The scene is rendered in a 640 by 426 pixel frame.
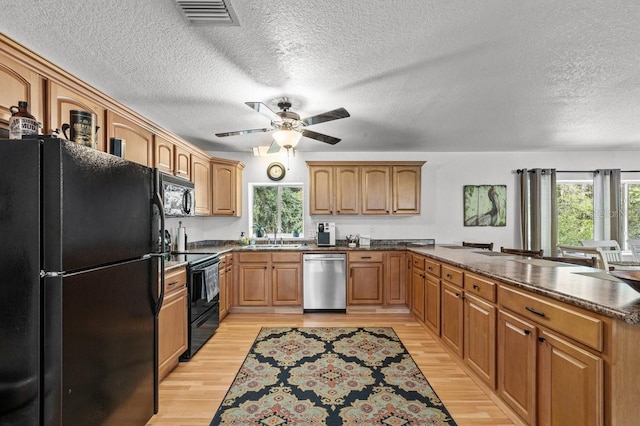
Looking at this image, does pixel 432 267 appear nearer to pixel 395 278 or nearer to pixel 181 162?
pixel 395 278

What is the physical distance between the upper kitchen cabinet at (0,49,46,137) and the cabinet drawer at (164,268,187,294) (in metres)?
1.32

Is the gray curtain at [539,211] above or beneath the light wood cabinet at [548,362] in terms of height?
above

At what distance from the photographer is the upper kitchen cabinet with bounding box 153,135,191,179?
3.07 meters

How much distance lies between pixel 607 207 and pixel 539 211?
42.4 inches

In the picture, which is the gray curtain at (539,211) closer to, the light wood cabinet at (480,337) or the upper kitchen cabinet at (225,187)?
the light wood cabinet at (480,337)

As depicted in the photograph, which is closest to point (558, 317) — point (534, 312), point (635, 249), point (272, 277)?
point (534, 312)

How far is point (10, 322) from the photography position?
1.27 m

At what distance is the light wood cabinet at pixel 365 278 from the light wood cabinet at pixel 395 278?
81 millimetres

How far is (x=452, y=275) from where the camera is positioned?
9.27 feet

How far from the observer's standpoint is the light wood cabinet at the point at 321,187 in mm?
4676

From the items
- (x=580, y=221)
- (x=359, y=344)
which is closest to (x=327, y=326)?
(x=359, y=344)

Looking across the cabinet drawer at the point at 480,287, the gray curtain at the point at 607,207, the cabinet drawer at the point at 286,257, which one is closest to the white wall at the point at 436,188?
the gray curtain at the point at 607,207

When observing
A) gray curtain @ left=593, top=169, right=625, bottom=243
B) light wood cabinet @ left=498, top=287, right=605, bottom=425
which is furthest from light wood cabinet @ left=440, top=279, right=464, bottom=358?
gray curtain @ left=593, top=169, right=625, bottom=243

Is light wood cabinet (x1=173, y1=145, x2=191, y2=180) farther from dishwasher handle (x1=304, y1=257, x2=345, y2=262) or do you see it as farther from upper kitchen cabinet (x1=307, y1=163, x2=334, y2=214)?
dishwasher handle (x1=304, y1=257, x2=345, y2=262)
